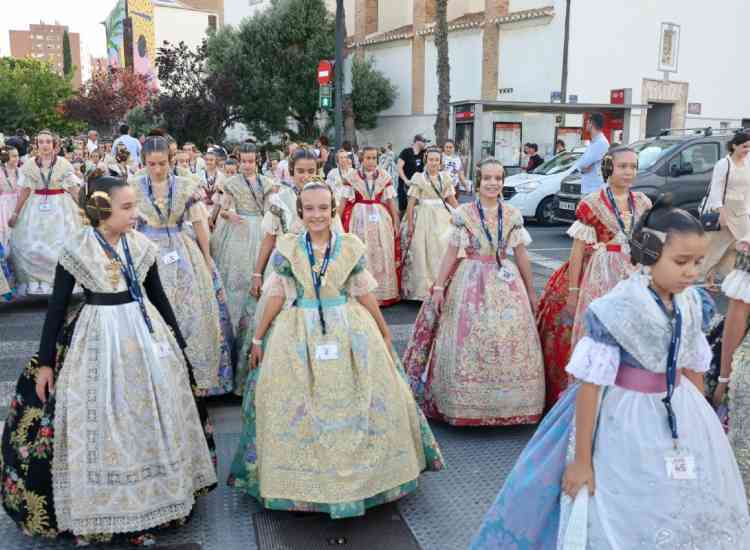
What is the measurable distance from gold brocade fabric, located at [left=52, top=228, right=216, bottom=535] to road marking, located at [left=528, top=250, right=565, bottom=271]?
27.0 feet

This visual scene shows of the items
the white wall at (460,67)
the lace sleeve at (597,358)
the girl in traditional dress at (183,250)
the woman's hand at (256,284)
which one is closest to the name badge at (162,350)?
the girl in traditional dress at (183,250)

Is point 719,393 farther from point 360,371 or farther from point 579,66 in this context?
point 579,66

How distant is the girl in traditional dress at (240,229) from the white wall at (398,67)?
81.2 ft

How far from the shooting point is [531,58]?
2472cm

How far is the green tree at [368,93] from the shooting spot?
3036 cm

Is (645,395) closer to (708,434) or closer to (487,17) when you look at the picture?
(708,434)

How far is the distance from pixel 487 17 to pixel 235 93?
34.3 feet

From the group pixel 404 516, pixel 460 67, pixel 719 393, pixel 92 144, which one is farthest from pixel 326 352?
pixel 460 67

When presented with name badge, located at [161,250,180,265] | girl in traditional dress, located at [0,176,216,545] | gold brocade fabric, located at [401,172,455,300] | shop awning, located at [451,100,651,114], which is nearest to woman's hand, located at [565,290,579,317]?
girl in traditional dress, located at [0,176,216,545]

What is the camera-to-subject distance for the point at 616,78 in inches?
966

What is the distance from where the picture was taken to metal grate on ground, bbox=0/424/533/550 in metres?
3.65

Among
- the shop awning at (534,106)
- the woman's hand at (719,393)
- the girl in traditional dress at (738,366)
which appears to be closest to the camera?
the girl in traditional dress at (738,366)

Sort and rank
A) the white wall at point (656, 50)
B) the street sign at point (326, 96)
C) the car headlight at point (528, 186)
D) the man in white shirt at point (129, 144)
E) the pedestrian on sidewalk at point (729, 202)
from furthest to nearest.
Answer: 1. the white wall at point (656, 50)
2. the street sign at point (326, 96)
3. the car headlight at point (528, 186)
4. the man in white shirt at point (129, 144)
5. the pedestrian on sidewalk at point (729, 202)

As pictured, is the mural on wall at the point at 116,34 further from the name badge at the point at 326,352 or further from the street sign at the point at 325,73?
the name badge at the point at 326,352
